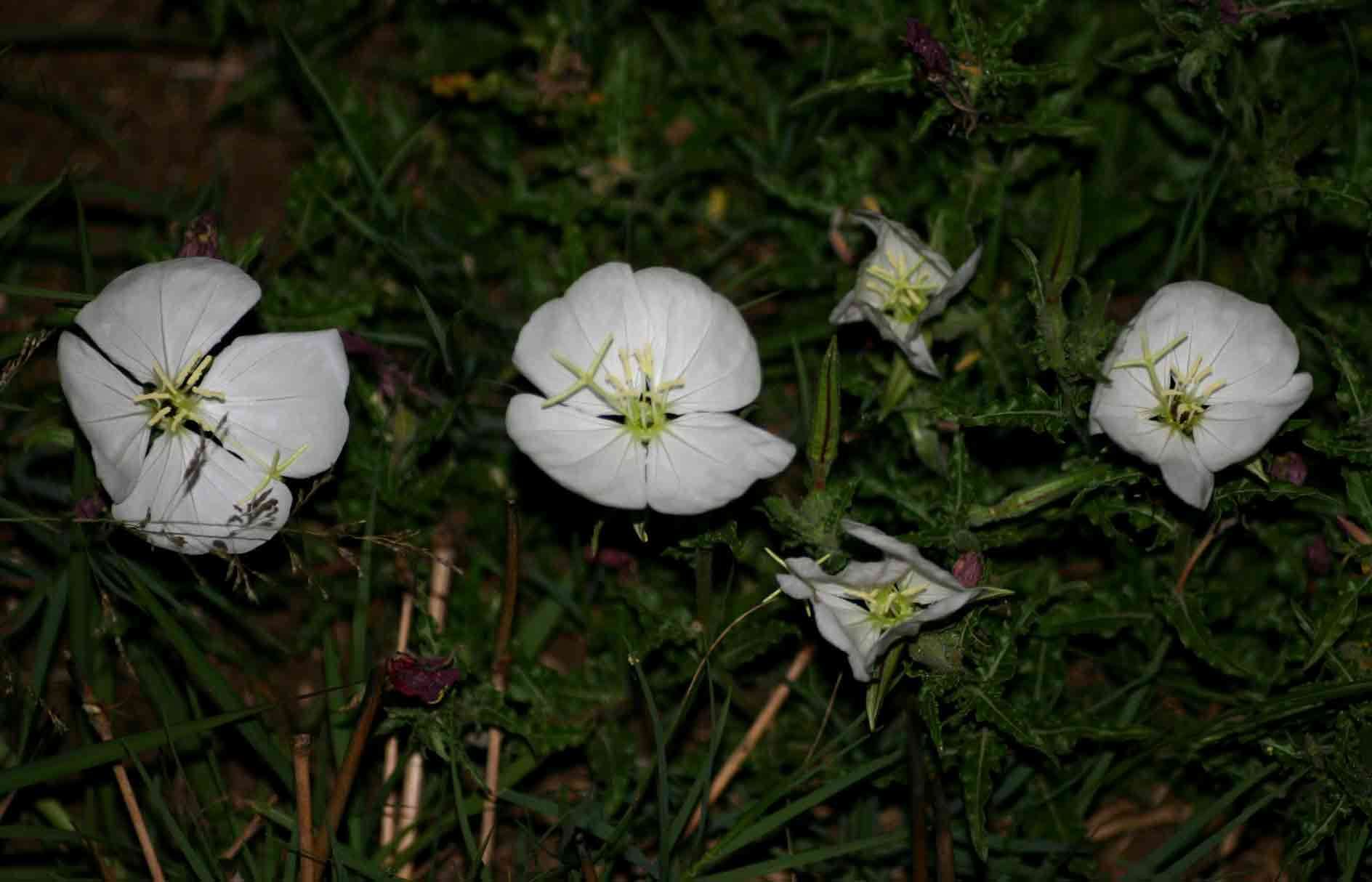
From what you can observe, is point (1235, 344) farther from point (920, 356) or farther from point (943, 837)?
point (943, 837)

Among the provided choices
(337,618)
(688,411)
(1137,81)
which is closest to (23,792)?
(337,618)

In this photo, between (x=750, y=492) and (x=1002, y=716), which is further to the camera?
(x=750, y=492)

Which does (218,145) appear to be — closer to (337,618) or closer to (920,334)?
(337,618)

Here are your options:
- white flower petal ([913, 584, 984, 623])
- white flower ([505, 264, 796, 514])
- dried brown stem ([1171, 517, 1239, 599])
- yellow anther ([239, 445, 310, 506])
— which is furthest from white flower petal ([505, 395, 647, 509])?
dried brown stem ([1171, 517, 1239, 599])

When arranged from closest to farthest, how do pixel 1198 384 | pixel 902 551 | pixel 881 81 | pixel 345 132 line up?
pixel 902 551, pixel 1198 384, pixel 881 81, pixel 345 132

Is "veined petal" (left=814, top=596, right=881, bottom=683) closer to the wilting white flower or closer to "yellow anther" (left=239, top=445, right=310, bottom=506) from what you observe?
the wilting white flower

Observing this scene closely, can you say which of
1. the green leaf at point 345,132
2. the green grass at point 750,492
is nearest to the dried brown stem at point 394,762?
the green grass at point 750,492

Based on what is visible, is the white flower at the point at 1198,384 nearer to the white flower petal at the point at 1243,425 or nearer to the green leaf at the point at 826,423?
the white flower petal at the point at 1243,425

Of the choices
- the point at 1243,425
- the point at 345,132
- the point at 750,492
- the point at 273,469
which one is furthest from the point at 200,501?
the point at 1243,425
